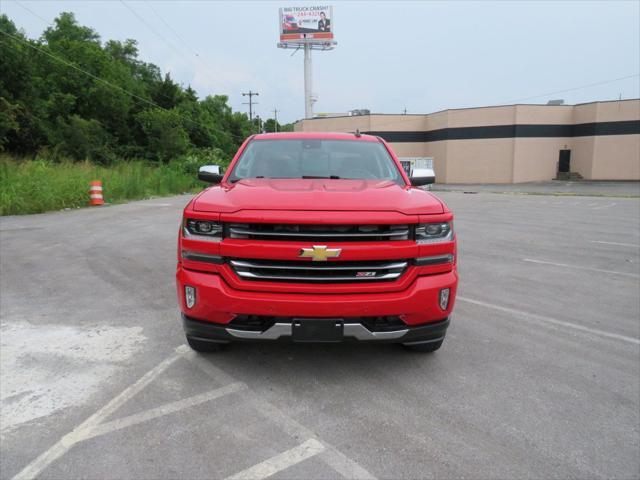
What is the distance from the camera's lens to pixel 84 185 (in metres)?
17.2

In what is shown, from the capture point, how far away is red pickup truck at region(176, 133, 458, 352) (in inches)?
116

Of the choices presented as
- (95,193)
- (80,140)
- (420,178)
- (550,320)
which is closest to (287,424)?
(420,178)

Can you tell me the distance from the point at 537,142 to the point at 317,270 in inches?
1777

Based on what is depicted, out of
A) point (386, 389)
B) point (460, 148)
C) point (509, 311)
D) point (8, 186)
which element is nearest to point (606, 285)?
point (509, 311)

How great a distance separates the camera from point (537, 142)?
42.3 metres

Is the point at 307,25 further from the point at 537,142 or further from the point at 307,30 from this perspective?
the point at 537,142

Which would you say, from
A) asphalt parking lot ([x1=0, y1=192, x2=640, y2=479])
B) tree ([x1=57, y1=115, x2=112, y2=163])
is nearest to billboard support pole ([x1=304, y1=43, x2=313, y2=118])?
tree ([x1=57, y1=115, x2=112, y2=163])

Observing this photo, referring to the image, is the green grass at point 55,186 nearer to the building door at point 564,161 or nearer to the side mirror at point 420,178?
the side mirror at point 420,178

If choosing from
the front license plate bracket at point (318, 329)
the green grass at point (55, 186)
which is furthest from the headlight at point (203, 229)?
the green grass at point (55, 186)

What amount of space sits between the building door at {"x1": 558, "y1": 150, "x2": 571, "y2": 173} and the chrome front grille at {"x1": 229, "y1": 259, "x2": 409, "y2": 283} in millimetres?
46314

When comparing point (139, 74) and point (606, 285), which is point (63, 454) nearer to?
point (606, 285)

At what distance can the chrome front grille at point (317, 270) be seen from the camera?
3006 millimetres

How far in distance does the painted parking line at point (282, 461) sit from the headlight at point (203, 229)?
141cm

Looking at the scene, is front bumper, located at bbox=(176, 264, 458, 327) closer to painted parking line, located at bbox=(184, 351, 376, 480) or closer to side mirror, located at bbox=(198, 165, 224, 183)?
painted parking line, located at bbox=(184, 351, 376, 480)
